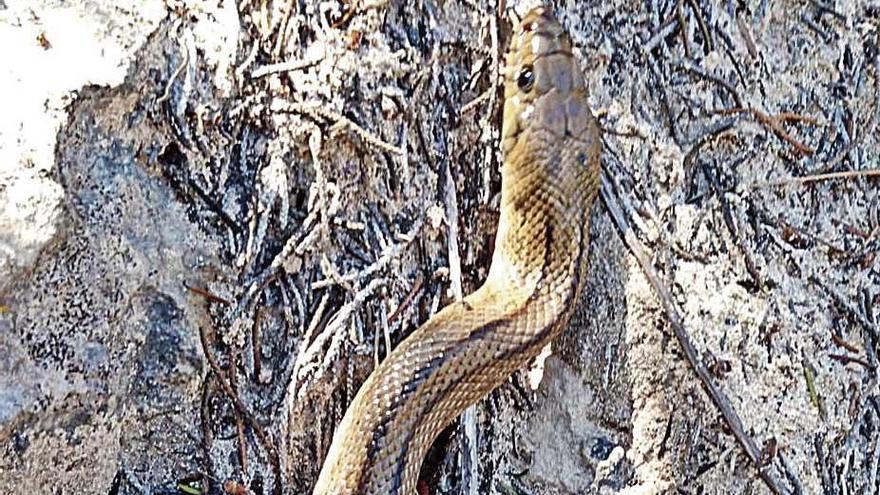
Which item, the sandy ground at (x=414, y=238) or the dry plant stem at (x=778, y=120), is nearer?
the sandy ground at (x=414, y=238)

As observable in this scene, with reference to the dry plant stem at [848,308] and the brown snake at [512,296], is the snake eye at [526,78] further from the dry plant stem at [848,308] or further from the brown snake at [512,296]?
the dry plant stem at [848,308]

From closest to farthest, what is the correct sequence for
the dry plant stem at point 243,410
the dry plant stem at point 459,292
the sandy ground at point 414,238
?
the sandy ground at point 414,238 → the dry plant stem at point 243,410 → the dry plant stem at point 459,292

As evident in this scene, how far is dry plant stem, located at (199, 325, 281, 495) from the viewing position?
11.6 feet

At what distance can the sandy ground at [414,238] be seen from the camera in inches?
134

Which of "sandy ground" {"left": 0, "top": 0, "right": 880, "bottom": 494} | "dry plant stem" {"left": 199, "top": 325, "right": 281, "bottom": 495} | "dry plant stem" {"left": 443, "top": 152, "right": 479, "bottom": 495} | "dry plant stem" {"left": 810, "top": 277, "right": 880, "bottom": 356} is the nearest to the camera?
"sandy ground" {"left": 0, "top": 0, "right": 880, "bottom": 494}

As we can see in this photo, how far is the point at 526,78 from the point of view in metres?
3.74

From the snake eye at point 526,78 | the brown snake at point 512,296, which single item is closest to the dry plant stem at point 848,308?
the brown snake at point 512,296

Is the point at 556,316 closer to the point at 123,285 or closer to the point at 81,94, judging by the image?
the point at 123,285

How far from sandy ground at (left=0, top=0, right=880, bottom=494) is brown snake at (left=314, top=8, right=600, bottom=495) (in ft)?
0.34

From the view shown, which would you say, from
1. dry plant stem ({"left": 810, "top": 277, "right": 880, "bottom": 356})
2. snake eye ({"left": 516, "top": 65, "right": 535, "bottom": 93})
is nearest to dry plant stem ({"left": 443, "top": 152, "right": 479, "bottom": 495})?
snake eye ({"left": 516, "top": 65, "right": 535, "bottom": 93})

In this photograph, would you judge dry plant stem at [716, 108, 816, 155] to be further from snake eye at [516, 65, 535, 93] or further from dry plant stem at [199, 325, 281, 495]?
dry plant stem at [199, 325, 281, 495]

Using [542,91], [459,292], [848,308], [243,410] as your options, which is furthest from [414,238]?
[848,308]

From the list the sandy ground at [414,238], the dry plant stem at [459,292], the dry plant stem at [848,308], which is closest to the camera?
the sandy ground at [414,238]

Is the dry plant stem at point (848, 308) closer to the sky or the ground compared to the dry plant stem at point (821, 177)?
closer to the ground
